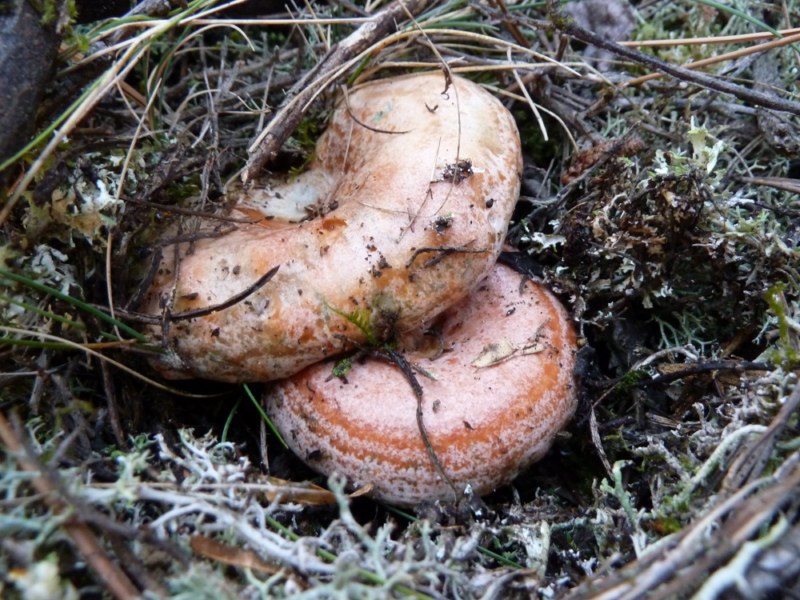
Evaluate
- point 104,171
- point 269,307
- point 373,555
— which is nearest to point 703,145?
point 269,307

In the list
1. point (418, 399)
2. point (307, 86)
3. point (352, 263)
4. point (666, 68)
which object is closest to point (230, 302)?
point (352, 263)

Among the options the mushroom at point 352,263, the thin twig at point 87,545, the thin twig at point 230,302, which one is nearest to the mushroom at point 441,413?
the mushroom at point 352,263

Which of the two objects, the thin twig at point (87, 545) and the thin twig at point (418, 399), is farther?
the thin twig at point (418, 399)

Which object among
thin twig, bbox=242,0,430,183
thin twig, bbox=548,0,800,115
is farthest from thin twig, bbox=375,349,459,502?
thin twig, bbox=548,0,800,115

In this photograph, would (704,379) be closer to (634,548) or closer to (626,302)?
(626,302)

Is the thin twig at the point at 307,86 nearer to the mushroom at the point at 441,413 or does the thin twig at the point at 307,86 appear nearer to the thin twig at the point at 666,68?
the thin twig at the point at 666,68

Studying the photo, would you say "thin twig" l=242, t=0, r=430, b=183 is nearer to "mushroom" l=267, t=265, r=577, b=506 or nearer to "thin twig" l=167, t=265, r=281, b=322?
"thin twig" l=167, t=265, r=281, b=322

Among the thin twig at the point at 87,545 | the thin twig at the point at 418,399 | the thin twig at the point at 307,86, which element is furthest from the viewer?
the thin twig at the point at 307,86
